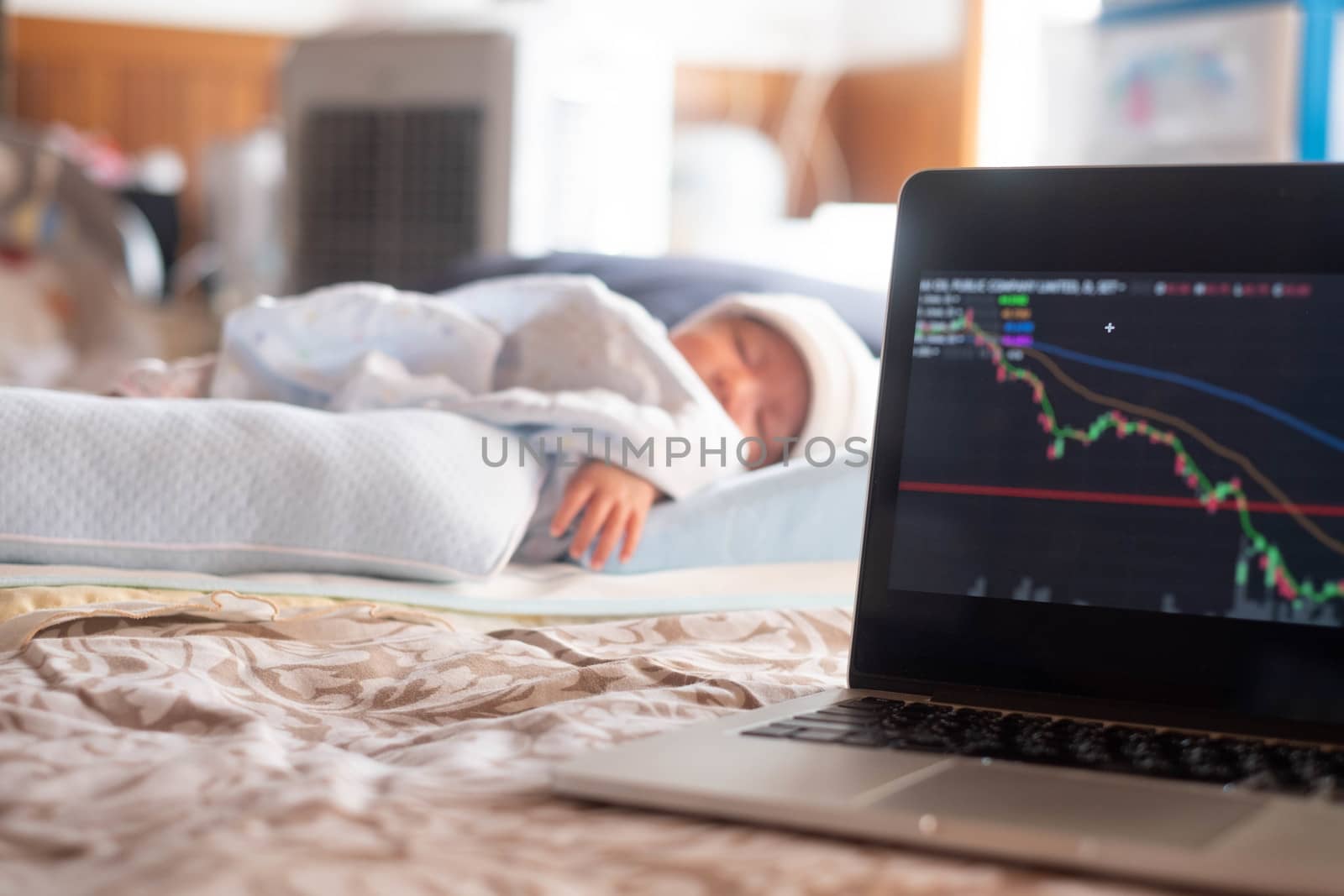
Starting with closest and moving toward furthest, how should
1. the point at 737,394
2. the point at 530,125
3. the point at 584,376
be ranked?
the point at 584,376
the point at 737,394
the point at 530,125

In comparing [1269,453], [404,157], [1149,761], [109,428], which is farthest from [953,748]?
[404,157]

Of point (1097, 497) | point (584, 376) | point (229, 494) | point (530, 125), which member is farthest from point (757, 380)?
point (530, 125)

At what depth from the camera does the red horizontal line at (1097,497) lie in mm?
542

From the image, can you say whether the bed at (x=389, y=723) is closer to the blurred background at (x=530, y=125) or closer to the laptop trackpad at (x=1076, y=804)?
the laptop trackpad at (x=1076, y=804)

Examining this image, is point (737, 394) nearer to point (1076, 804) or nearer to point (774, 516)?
point (774, 516)

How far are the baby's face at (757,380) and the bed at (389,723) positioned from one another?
289mm

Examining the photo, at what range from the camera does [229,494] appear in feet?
2.75

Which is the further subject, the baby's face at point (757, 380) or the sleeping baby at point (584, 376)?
the baby's face at point (757, 380)

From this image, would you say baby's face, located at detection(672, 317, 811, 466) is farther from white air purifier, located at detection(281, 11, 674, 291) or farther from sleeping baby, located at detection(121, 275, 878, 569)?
white air purifier, located at detection(281, 11, 674, 291)

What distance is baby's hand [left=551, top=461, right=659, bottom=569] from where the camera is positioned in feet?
3.10

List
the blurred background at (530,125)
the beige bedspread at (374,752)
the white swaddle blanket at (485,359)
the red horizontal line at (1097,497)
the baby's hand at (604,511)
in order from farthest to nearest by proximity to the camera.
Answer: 1. the blurred background at (530,125)
2. the white swaddle blanket at (485,359)
3. the baby's hand at (604,511)
4. the red horizontal line at (1097,497)
5. the beige bedspread at (374,752)

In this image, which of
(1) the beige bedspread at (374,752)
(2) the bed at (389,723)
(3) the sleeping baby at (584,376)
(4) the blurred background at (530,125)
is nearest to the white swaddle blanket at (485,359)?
(3) the sleeping baby at (584,376)

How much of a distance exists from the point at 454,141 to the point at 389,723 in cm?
183

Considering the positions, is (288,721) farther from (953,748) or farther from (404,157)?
(404,157)
